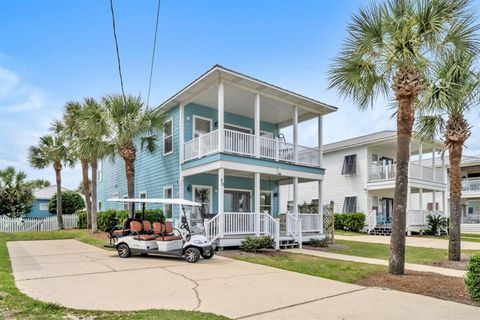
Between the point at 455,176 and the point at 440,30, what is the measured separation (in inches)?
211

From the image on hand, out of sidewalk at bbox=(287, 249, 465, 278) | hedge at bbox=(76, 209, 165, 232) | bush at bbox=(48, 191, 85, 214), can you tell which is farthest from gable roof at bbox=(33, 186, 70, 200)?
sidewalk at bbox=(287, 249, 465, 278)

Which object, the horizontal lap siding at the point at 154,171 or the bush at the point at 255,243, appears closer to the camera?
the bush at the point at 255,243

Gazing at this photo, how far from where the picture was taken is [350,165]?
29312 mm

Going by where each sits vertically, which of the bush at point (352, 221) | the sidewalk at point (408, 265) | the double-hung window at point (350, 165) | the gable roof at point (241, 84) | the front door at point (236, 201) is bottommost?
the bush at point (352, 221)

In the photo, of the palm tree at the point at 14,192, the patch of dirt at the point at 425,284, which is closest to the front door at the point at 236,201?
the patch of dirt at the point at 425,284

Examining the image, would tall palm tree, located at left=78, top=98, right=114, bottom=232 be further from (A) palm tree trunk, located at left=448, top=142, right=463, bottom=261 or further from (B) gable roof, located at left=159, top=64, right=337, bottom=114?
(A) palm tree trunk, located at left=448, top=142, right=463, bottom=261

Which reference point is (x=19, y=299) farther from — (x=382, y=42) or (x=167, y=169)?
(x=167, y=169)

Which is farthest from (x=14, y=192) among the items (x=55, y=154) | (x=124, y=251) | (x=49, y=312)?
(x=49, y=312)

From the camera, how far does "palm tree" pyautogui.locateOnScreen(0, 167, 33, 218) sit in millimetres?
28453

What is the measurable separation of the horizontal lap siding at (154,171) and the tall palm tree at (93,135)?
92.1 inches

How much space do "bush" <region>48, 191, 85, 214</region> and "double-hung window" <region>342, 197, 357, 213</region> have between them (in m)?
23.7

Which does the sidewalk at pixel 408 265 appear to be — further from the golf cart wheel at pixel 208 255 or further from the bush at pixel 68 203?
the bush at pixel 68 203

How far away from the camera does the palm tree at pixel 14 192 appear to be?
28453mm

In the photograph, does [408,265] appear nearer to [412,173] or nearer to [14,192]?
[412,173]
